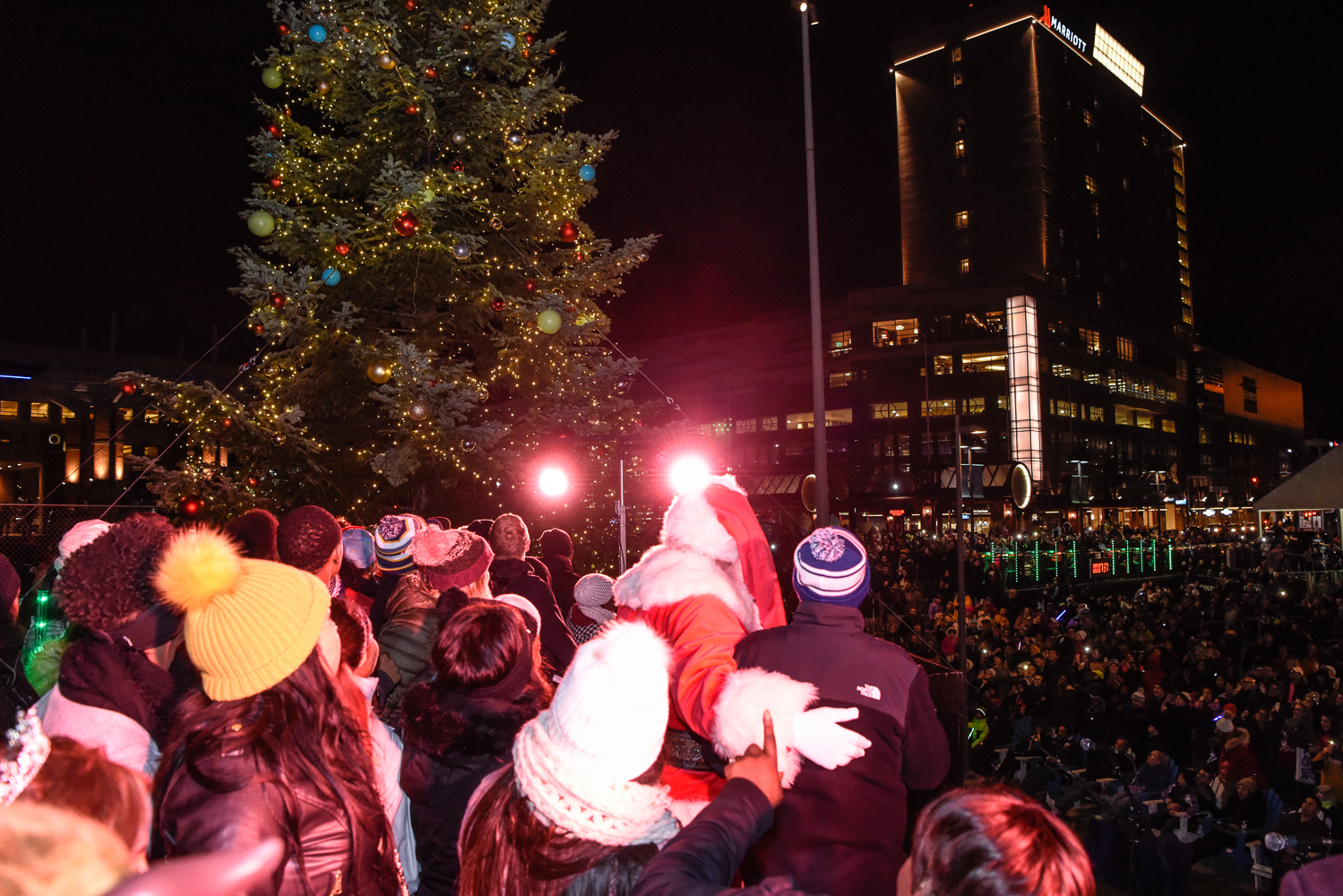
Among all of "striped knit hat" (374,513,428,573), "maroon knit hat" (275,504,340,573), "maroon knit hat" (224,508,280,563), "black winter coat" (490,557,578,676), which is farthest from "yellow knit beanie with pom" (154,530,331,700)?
"striped knit hat" (374,513,428,573)

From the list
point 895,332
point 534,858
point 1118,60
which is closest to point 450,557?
point 534,858

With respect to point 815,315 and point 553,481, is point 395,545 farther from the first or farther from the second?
point 815,315

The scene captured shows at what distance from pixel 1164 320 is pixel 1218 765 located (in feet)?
272

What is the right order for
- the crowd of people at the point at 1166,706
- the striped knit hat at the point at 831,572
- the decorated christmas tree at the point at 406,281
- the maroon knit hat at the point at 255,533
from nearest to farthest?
1. the striped knit hat at the point at 831,572
2. the maroon knit hat at the point at 255,533
3. the crowd of people at the point at 1166,706
4. the decorated christmas tree at the point at 406,281

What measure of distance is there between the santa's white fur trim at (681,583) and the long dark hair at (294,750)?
4.23ft

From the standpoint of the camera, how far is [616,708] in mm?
1645

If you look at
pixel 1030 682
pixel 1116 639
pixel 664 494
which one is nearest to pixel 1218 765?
pixel 1030 682

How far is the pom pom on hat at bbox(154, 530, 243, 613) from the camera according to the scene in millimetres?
1854

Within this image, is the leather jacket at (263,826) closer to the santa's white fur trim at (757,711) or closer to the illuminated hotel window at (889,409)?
the santa's white fur trim at (757,711)

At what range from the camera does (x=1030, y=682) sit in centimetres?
1096

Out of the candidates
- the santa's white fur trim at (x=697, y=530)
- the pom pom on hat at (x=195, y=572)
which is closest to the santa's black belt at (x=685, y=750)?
the santa's white fur trim at (x=697, y=530)

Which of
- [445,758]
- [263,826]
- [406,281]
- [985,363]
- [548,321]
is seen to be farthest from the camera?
[985,363]

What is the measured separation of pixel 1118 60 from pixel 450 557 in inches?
3658

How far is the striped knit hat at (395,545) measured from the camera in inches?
205
